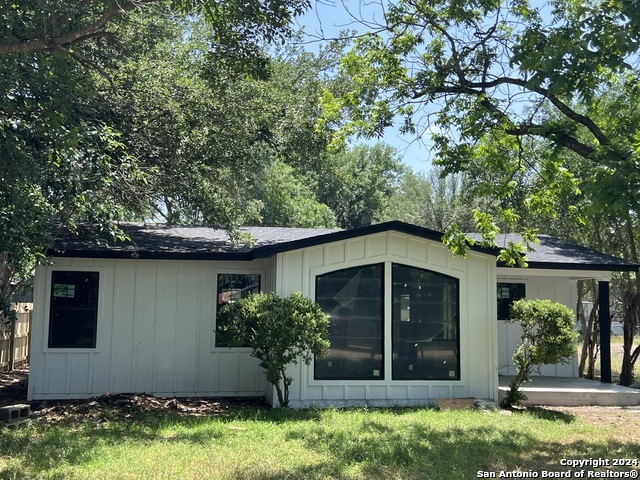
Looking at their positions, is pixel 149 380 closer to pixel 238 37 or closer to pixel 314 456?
pixel 314 456

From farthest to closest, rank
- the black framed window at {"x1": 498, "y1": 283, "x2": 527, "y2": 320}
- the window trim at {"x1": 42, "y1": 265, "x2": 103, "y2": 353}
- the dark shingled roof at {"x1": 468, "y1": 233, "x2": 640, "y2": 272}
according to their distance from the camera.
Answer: the black framed window at {"x1": 498, "y1": 283, "x2": 527, "y2": 320}, the dark shingled roof at {"x1": 468, "y1": 233, "x2": 640, "y2": 272}, the window trim at {"x1": 42, "y1": 265, "x2": 103, "y2": 353}

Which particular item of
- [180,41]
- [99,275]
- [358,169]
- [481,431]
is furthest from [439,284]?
[358,169]

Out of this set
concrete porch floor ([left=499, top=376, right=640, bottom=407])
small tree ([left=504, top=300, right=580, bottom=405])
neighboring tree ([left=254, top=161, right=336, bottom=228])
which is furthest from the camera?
neighboring tree ([left=254, top=161, right=336, bottom=228])

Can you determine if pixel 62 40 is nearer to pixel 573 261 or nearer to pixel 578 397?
pixel 573 261

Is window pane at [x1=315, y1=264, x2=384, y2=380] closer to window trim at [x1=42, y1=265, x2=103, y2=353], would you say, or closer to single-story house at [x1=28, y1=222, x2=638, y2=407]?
single-story house at [x1=28, y1=222, x2=638, y2=407]

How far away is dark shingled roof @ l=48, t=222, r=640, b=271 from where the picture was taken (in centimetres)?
997

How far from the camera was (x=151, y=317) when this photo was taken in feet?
35.6

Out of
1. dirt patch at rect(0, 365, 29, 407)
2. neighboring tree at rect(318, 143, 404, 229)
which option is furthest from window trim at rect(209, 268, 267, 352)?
neighboring tree at rect(318, 143, 404, 229)

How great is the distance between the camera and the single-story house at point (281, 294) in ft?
32.9

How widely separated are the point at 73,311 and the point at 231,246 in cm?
312

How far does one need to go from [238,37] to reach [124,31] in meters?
3.73

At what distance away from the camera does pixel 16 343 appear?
14.3m

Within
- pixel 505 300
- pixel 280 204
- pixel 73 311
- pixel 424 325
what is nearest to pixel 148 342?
pixel 73 311

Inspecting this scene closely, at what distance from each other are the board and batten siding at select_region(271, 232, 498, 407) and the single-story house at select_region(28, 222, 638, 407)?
0.02 metres
